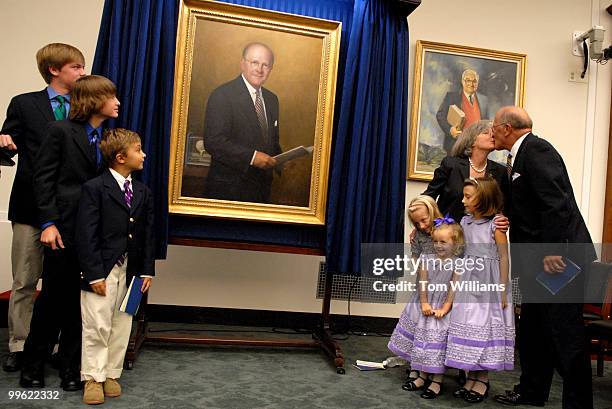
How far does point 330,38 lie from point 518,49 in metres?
2.20

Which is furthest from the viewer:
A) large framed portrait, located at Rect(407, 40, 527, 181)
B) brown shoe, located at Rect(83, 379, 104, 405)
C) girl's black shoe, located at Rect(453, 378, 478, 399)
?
large framed portrait, located at Rect(407, 40, 527, 181)

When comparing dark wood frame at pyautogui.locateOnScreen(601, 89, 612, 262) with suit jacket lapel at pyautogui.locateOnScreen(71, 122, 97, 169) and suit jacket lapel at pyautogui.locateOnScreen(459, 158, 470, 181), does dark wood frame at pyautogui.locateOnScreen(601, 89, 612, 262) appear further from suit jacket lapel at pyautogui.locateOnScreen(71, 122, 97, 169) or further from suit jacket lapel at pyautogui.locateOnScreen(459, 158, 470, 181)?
suit jacket lapel at pyautogui.locateOnScreen(71, 122, 97, 169)

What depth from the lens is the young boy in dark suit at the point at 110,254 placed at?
243 centimetres

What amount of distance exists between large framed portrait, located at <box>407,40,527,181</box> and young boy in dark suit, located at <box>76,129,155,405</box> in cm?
263

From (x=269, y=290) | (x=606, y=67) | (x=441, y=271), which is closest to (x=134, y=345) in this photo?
(x=269, y=290)

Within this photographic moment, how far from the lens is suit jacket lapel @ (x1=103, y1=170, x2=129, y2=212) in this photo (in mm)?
2512

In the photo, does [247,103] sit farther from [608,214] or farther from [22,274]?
[608,214]

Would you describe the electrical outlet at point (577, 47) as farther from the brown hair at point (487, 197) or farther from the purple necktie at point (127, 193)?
the purple necktie at point (127, 193)

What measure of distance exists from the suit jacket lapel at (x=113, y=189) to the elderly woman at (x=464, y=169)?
72.8 inches

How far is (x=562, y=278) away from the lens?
258 cm

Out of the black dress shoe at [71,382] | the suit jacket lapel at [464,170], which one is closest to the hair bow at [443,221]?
the suit jacket lapel at [464,170]

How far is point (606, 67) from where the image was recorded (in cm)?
489

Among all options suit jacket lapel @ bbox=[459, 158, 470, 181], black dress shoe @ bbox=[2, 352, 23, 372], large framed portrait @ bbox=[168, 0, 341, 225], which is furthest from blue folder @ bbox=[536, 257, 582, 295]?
black dress shoe @ bbox=[2, 352, 23, 372]

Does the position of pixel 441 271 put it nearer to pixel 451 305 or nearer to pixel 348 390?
pixel 451 305
